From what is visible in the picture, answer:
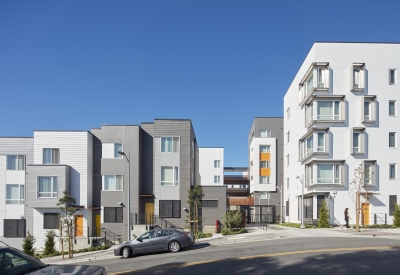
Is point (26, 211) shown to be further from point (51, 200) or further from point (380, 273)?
point (380, 273)

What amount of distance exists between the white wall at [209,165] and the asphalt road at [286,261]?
5449 centimetres

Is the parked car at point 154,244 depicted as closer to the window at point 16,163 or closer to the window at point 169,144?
the window at point 169,144

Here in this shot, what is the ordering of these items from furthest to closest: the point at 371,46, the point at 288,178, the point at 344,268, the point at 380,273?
the point at 288,178
the point at 371,46
the point at 344,268
the point at 380,273

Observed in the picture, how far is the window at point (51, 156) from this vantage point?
33.2 meters

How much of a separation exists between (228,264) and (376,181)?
79.0 ft

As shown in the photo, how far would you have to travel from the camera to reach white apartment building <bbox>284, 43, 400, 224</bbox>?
1321 inches

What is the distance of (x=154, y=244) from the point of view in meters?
19.5

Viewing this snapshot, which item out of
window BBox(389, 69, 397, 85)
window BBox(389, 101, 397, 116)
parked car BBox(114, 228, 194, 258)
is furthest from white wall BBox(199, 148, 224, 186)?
parked car BBox(114, 228, 194, 258)

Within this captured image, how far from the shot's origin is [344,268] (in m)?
11.9

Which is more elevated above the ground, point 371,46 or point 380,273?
point 371,46

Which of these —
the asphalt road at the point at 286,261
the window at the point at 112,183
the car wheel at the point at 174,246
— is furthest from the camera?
the window at the point at 112,183

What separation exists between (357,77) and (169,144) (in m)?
17.5

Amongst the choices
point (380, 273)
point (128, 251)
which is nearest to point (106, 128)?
point (128, 251)

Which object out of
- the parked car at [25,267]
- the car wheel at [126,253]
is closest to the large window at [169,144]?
the car wheel at [126,253]
